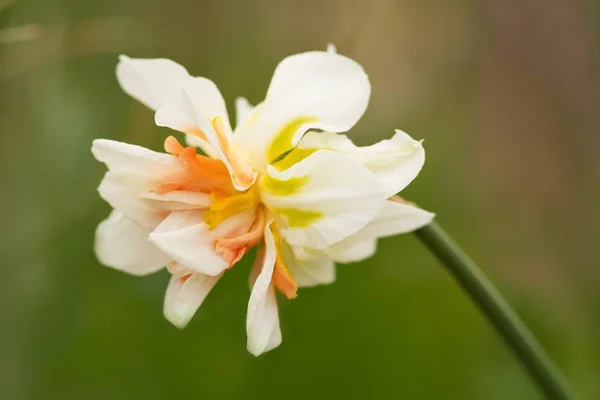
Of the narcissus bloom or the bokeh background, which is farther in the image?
the bokeh background

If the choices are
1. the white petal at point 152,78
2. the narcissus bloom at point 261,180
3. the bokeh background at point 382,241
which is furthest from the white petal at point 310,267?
the bokeh background at point 382,241

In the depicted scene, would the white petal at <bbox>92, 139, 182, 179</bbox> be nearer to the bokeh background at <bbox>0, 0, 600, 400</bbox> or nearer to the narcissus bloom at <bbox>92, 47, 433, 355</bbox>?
the narcissus bloom at <bbox>92, 47, 433, 355</bbox>

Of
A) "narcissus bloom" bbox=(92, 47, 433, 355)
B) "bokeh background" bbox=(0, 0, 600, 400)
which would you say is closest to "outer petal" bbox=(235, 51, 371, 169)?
"narcissus bloom" bbox=(92, 47, 433, 355)

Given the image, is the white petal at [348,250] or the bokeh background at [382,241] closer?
the white petal at [348,250]

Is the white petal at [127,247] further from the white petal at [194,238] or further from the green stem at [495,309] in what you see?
the green stem at [495,309]

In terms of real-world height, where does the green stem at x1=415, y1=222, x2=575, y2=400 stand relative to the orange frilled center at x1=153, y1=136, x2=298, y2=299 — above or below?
below

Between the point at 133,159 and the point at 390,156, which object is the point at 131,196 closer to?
the point at 133,159

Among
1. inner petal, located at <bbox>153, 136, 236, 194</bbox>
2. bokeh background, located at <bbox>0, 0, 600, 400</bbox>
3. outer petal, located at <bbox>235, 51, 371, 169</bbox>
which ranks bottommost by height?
bokeh background, located at <bbox>0, 0, 600, 400</bbox>

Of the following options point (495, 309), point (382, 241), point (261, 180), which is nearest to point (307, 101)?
point (261, 180)
